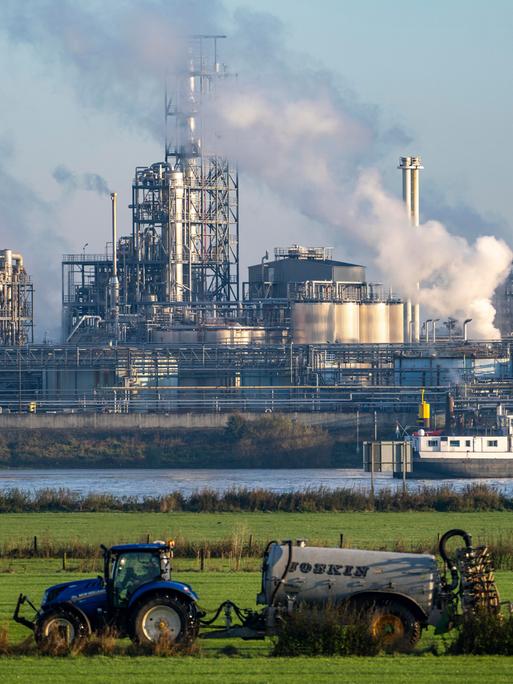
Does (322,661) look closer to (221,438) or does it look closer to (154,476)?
(154,476)

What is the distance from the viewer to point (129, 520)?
130ft

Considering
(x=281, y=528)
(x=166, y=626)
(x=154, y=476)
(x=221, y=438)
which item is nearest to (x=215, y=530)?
(x=281, y=528)

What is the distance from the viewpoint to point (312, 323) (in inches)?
3964

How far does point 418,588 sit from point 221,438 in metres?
69.7

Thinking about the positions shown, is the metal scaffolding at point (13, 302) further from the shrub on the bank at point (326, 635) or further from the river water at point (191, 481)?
the shrub on the bank at point (326, 635)

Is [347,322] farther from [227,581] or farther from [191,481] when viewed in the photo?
[227,581]

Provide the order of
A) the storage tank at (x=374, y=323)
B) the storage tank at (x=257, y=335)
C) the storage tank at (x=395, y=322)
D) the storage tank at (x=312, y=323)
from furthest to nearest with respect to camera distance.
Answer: the storage tank at (x=395, y=322) → the storage tank at (x=374, y=323) → the storage tank at (x=312, y=323) → the storage tank at (x=257, y=335)

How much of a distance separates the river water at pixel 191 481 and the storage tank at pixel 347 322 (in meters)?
20.9

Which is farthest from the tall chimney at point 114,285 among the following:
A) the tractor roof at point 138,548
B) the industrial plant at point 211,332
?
the tractor roof at point 138,548

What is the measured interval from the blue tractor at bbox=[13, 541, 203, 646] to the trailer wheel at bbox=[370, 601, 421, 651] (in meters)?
2.14

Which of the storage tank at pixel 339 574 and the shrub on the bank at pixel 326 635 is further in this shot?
the storage tank at pixel 339 574

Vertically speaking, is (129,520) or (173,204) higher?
(173,204)

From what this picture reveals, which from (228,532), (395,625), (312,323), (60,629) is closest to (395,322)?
(312,323)

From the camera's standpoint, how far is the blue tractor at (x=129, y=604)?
58.4 ft
